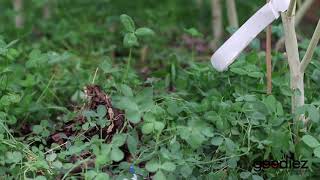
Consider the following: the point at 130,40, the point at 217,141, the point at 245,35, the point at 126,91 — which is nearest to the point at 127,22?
the point at 130,40

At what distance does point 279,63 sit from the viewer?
229 cm

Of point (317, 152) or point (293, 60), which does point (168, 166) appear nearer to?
point (317, 152)

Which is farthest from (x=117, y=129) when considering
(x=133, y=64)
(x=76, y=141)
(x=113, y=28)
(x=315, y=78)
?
(x=113, y=28)

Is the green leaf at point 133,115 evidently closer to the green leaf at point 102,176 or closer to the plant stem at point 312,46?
the green leaf at point 102,176

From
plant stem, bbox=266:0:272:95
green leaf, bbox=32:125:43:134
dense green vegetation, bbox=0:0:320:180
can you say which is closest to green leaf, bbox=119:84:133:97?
dense green vegetation, bbox=0:0:320:180

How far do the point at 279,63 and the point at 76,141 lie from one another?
84 centimetres

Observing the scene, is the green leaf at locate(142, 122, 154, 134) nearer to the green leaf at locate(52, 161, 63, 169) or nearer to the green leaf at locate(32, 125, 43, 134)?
the green leaf at locate(52, 161, 63, 169)

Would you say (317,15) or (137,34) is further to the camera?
(317,15)

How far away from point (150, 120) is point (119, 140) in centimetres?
9

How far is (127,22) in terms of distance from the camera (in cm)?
189

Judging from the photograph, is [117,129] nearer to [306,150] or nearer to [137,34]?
[137,34]

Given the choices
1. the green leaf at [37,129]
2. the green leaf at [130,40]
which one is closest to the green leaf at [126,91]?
the green leaf at [130,40]

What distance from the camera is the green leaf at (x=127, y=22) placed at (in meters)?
1.89

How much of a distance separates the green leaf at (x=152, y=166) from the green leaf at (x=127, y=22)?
1.54ft
